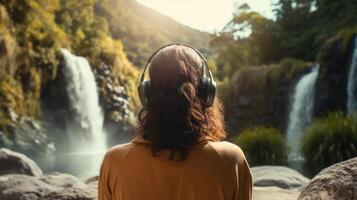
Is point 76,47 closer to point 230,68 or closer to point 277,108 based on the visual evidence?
point 230,68

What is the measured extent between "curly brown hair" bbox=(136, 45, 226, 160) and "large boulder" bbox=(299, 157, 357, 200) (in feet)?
6.10

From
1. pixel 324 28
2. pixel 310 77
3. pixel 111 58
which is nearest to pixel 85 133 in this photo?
pixel 111 58

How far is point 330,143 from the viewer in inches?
413


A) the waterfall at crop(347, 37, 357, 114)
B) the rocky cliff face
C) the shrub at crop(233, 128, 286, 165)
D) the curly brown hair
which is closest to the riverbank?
the curly brown hair

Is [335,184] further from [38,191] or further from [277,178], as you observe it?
[277,178]

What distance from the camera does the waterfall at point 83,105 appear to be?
2686 cm

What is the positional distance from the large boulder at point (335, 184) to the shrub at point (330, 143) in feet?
22.7

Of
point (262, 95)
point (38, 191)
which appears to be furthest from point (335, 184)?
point (262, 95)

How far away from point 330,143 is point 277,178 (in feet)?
12.1

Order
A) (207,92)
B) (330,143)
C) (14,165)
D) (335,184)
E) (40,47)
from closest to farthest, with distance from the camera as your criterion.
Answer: (207,92), (335,184), (14,165), (330,143), (40,47)

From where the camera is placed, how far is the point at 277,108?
23.3 metres

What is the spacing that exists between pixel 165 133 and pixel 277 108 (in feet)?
72.8

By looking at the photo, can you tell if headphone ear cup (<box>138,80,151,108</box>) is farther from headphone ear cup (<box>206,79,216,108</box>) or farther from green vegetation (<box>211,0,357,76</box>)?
green vegetation (<box>211,0,357,76</box>)

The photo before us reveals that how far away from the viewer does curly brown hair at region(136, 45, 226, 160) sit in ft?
5.21
